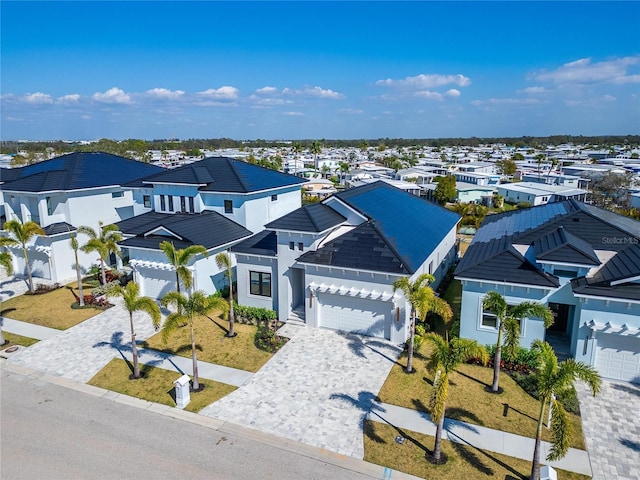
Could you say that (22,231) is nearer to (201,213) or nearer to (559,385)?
(201,213)

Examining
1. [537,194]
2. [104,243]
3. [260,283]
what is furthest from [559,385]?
[537,194]

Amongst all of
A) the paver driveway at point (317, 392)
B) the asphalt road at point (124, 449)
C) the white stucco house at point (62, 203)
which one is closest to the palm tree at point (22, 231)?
the white stucco house at point (62, 203)

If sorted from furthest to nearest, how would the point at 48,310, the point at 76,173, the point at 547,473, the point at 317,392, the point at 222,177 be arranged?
the point at 76,173, the point at 222,177, the point at 48,310, the point at 317,392, the point at 547,473

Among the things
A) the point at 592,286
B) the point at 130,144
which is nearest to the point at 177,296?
the point at 592,286

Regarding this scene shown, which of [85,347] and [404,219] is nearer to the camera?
[85,347]

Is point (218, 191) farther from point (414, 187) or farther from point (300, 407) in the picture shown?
point (414, 187)

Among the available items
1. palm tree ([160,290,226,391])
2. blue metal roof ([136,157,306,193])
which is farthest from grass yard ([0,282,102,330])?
palm tree ([160,290,226,391])
